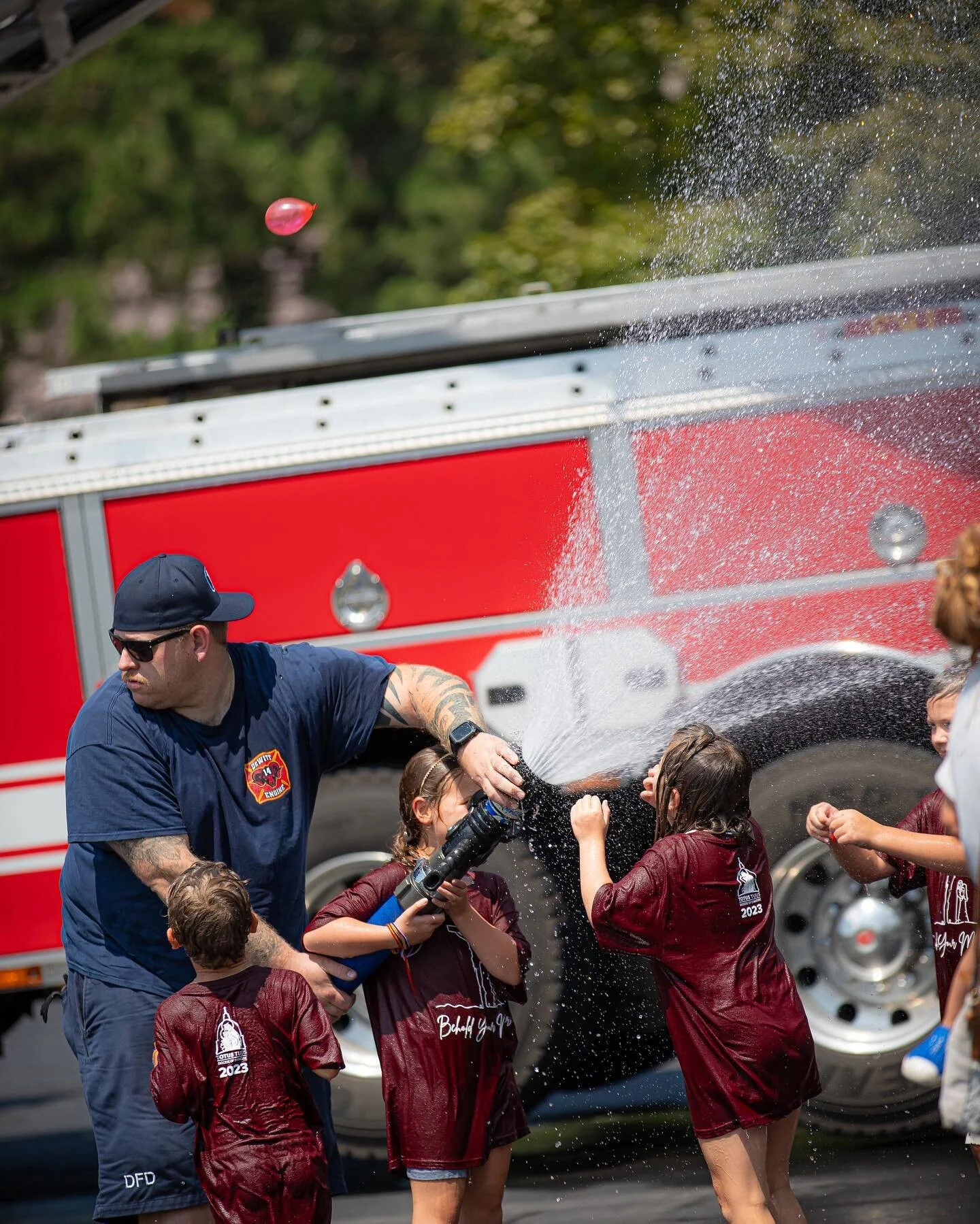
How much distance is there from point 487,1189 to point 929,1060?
1313 millimetres

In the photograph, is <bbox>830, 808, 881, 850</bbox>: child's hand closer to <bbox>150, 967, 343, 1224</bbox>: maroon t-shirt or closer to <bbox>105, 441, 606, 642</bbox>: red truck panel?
<bbox>150, 967, 343, 1224</bbox>: maroon t-shirt

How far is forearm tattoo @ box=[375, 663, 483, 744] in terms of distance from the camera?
404cm

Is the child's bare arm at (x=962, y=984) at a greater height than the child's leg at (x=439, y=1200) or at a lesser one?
greater

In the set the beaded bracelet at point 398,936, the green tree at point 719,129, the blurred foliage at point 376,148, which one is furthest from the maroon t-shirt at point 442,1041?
the blurred foliage at point 376,148

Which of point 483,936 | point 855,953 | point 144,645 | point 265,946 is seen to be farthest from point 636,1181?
point 144,645

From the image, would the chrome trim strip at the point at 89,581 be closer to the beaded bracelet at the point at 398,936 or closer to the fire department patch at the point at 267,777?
the fire department patch at the point at 267,777

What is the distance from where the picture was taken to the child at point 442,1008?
151 inches

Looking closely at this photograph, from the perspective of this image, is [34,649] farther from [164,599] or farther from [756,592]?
[756,592]

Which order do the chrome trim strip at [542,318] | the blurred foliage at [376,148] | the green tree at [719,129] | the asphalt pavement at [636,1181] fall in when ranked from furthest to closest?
1. the blurred foliage at [376,148]
2. the green tree at [719,129]
3. the chrome trim strip at [542,318]
4. the asphalt pavement at [636,1181]

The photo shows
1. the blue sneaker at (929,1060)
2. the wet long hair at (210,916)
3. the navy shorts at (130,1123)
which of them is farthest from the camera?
the navy shorts at (130,1123)

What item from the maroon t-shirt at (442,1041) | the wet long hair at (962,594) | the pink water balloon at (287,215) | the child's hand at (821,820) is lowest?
the maroon t-shirt at (442,1041)

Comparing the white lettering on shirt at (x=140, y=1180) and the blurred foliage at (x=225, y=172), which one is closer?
the white lettering on shirt at (x=140, y=1180)

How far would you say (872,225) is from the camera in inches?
260

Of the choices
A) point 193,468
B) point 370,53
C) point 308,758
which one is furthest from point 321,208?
point 308,758
